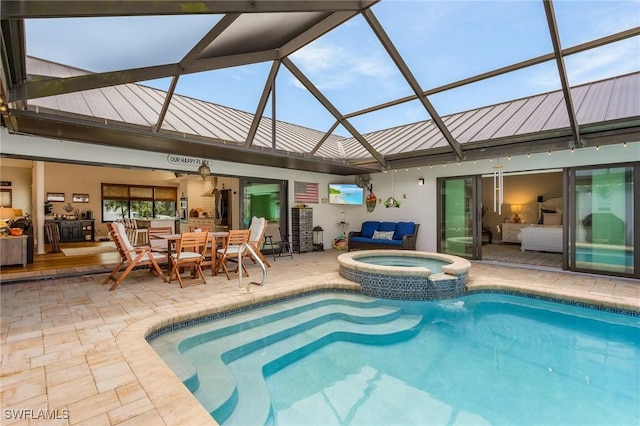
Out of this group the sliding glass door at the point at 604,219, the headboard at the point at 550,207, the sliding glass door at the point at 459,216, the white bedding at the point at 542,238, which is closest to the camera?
the sliding glass door at the point at 604,219

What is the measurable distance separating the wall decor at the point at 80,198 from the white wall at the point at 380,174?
8.80m

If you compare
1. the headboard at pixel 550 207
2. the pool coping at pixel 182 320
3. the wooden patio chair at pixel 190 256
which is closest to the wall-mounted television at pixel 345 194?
the pool coping at pixel 182 320

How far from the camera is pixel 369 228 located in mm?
10031

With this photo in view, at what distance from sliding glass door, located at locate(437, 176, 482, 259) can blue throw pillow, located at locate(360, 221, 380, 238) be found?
1969 mm

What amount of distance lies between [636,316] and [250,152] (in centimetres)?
713

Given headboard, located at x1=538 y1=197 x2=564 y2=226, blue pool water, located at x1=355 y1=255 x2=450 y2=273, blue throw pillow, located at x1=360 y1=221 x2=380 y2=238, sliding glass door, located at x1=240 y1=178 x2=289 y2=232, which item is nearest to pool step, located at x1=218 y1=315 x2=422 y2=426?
blue pool water, located at x1=355 y1=255 x2=450 y2=273

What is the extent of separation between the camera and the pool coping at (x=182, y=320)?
2029mm

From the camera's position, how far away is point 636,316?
14.4ft

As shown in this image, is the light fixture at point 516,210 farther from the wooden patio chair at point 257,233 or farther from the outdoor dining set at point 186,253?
the outdoor dining set at point 186,253

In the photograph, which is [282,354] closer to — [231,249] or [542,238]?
[231,249]

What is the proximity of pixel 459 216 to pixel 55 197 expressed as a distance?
15117 mm

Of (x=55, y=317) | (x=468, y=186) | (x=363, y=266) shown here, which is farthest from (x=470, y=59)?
(x=55, y=317)

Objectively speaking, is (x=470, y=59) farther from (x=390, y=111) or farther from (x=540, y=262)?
(x=540, y=262)

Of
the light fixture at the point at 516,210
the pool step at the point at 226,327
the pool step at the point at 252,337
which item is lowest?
the pool step at the point at 252,337
